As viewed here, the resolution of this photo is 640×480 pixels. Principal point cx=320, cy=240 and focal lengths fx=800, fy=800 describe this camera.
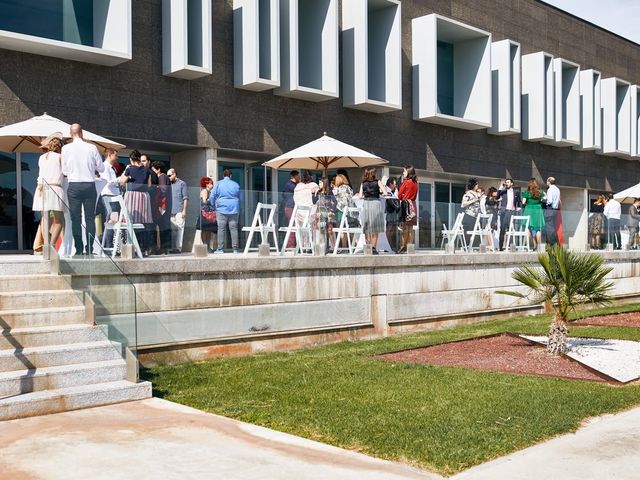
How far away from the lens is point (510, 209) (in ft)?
66.4

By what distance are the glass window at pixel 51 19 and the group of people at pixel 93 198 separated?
6.08 m

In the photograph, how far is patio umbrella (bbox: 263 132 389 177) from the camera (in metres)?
17.1

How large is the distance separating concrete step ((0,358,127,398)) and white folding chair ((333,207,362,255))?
6.88 m

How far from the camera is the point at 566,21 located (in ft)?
110

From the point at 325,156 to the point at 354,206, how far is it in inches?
59.0

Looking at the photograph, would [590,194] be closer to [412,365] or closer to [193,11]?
[193,11]

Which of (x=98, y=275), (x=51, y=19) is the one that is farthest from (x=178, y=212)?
(x=51, y=19)

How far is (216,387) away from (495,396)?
134 inches

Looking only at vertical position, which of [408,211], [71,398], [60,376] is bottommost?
[71,398]

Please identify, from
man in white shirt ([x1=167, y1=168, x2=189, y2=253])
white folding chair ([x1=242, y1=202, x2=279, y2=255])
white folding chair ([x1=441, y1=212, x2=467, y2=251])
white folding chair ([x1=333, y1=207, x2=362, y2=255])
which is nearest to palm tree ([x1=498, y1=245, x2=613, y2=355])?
white folding chair ([x1=333, y1=207, x2=362, y2=255])

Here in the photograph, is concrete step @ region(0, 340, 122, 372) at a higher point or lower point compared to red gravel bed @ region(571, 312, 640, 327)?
higher

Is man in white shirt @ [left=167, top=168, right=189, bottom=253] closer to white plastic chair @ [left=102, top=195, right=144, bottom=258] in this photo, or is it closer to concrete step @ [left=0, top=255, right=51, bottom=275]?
white plastic chair @ [left=102, top=195, right=144, bottom=258]

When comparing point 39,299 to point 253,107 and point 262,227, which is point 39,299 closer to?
point 262,227

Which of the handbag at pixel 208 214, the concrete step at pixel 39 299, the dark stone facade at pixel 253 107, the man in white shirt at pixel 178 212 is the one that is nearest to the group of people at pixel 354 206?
the handbag at pixel 208 214
